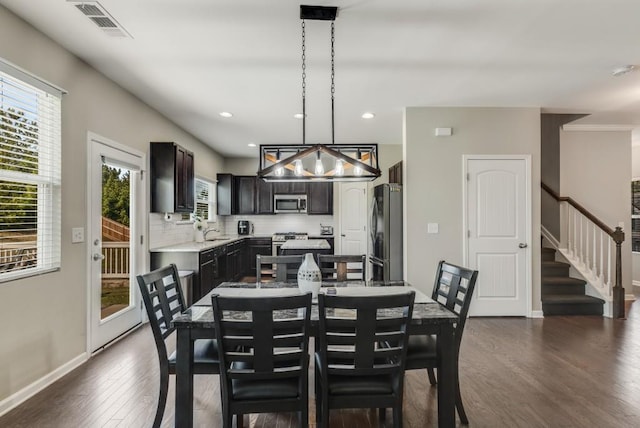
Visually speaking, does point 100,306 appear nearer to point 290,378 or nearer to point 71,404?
point 71,404

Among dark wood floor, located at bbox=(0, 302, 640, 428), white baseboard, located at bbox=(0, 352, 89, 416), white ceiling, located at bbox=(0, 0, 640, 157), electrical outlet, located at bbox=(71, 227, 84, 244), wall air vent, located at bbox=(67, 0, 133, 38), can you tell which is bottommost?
dark wood floor, located at bbox=(0, 302, 640, 428)

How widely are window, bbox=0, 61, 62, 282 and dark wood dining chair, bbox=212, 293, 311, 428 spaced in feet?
5.87

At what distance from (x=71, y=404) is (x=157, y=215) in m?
2.56

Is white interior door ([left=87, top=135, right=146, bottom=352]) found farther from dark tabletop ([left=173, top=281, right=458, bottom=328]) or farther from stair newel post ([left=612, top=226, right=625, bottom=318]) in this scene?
stair newel post ([left=612, top=226, right=625, bottom=318])

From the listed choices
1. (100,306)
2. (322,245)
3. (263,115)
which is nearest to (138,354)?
(100,306)

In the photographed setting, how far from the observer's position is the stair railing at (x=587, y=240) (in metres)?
4.84

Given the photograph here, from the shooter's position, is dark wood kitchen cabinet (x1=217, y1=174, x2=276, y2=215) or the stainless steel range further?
dark wood kitchen cabinet (x1=217, y1=174, x2=276, y2=215)

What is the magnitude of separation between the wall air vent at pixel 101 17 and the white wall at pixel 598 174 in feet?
20.2

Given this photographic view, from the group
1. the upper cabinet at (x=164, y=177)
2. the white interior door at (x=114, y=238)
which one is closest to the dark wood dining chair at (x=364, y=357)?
the white interior door at (x=114, y=238)

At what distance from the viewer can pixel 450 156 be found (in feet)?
14.7

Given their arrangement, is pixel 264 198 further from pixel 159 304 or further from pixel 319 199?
pixel 159 304

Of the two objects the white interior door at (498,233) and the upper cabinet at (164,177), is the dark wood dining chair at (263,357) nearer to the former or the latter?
the upper cabinet at (164,177)

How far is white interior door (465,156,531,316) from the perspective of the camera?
447 centimetres

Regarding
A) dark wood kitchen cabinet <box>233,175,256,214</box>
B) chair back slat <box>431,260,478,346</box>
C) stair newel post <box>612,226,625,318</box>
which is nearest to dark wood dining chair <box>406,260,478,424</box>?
chair back slat <box>431,260,478,346</box>
